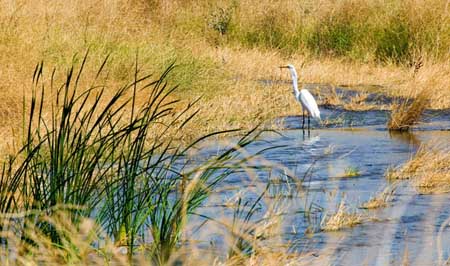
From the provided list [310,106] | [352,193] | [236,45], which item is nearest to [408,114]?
[310,106]

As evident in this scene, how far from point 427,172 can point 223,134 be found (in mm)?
3170

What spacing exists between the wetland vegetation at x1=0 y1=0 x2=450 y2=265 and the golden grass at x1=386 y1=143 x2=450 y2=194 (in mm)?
18

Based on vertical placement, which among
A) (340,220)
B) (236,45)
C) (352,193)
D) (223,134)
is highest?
(340,220)

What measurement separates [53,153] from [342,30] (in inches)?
585

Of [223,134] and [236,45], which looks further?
[236,45]

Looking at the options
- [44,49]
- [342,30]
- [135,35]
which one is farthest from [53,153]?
[342,30]

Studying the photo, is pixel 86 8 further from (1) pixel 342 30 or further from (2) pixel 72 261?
(2) pixel 72 261

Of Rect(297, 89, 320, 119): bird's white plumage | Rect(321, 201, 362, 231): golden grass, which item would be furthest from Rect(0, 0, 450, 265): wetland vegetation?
Rect(297, 89, 320, 119): bird's white plumage

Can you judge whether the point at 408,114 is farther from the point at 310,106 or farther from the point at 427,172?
the point at 427,172

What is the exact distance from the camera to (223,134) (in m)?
11.1

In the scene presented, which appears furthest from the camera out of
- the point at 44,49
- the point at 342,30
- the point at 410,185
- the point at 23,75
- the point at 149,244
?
the point at 342,30

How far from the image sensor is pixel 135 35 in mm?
15312

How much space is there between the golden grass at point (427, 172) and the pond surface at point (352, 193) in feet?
0.34

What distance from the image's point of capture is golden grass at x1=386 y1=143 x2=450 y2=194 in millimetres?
8086
